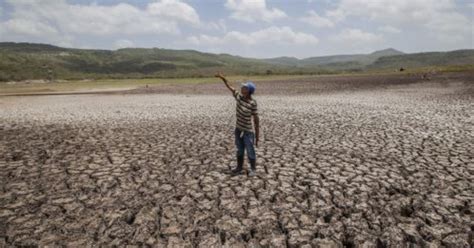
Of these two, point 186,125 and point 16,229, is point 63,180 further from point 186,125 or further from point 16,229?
point 186,125

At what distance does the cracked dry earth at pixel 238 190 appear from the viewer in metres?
4.75

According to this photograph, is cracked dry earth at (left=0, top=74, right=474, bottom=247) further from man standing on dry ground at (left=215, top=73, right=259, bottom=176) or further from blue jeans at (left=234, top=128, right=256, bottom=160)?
man standing on dry ground at (left=215, top=73, right=259, bottom=176)

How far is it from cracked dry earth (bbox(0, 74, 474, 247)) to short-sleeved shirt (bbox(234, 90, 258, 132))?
1162 millimetres

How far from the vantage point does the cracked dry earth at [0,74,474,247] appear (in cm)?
475

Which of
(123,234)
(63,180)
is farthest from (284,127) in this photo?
(123,234)

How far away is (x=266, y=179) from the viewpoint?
271 inches

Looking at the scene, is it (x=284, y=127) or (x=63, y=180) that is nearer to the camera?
(x=63, y=180)

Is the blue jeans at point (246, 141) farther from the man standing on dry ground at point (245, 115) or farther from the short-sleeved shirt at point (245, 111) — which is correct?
the short-sleeved shirt at point (245, 111)

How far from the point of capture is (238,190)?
630 cm

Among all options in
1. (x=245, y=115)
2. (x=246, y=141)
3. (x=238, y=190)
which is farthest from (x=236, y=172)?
(x=245, y=115)

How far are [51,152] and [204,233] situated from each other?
6926 millimetres

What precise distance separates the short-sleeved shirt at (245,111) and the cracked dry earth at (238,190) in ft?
3.81

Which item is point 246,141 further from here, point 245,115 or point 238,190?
point 238,190

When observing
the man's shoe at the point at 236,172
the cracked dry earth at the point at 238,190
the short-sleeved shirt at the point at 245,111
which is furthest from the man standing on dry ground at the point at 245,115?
the cracked dry earth at the point at 238,190
